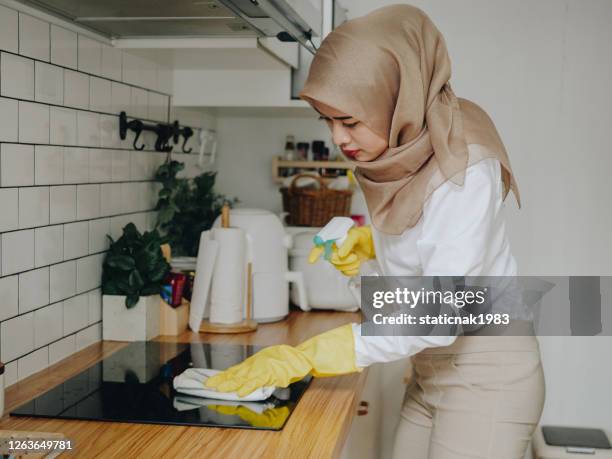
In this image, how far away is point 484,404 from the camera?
1.29 m

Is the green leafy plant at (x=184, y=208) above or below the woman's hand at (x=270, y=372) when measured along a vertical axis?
above

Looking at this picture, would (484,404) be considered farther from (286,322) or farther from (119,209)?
(119,209)

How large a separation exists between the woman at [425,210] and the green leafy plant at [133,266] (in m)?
0.46

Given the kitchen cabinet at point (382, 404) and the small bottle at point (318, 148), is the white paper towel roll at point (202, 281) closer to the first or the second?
the kitchen cabinet at point (382, 404)

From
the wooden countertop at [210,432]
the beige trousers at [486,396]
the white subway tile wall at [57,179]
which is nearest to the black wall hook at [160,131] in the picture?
the white subway tile wall at [57,179]

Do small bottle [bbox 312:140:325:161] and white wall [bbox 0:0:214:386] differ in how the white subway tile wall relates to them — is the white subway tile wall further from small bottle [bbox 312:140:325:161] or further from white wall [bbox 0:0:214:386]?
small bottle [bbox 312:140:325:161]

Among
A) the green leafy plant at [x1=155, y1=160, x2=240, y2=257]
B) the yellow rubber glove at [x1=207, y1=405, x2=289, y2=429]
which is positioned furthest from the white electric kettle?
the yellow rubber glove at [x1=207, y1=405, x2=289, y2=429]

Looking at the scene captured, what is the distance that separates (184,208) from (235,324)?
42 cm

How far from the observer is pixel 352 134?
1254mm

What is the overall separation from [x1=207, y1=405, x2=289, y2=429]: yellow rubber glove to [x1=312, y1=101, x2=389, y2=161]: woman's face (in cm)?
46

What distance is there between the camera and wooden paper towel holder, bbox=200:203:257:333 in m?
1.81

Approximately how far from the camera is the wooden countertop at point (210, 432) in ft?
3.50

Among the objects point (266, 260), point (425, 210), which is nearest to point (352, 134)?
point (425, 210)

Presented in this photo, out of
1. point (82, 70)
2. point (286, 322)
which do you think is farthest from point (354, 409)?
point (82, 70)
